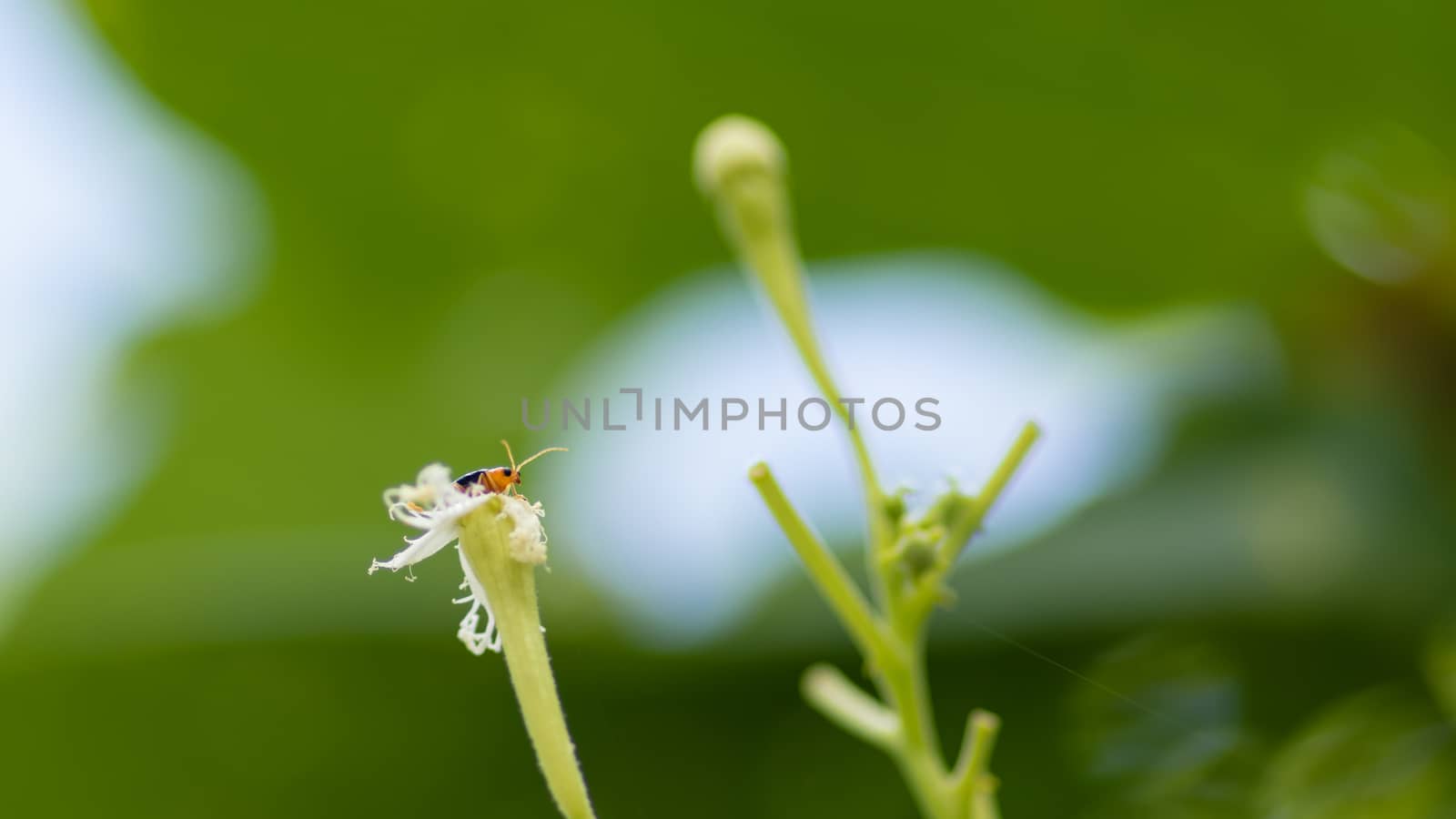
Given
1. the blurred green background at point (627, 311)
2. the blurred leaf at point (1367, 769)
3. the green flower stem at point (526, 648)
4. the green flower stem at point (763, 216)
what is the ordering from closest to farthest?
the green flower stem at point (526, 648), the green flower stem at point (763, 216), the blurred leaf at point (1367, 769), the blurred green background at point (627, 311)

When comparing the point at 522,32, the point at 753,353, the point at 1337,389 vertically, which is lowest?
the point at 1337,389

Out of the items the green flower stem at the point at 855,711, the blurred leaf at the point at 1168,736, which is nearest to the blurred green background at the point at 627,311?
the blurred leaf at the point at 1168,736

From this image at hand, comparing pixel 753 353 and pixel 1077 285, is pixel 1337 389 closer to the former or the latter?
pixel 1077 285

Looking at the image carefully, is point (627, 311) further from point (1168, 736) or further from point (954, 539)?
point (954, 539)

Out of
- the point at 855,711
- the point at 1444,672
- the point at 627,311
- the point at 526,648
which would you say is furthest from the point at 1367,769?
the point at 627,311

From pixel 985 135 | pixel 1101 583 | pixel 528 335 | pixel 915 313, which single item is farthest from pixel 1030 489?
pixel 528 335

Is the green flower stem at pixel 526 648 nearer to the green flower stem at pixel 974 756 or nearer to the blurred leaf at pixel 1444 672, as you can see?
the green flower stem at pixel 974 756
